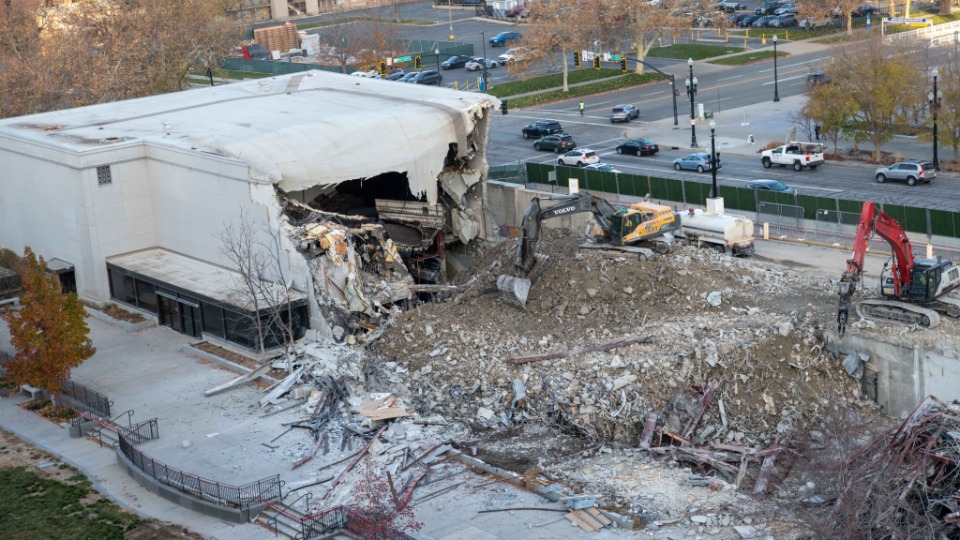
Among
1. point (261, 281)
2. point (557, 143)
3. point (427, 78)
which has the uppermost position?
point (427, 78)

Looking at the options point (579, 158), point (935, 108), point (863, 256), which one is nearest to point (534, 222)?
point (863, 256)

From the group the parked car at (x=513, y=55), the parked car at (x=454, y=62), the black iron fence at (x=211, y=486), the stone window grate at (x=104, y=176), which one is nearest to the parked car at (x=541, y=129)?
the parked car at (x=513, y=55)

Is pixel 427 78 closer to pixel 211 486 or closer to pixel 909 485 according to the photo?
pixel 211 486

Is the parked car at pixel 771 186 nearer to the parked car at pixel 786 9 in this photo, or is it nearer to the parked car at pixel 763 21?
Result: the parked car at pixel 786 9

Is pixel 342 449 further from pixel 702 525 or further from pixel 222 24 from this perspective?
pixel 222 24

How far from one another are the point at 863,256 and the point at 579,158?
35581 mm

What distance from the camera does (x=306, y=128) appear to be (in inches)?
1962

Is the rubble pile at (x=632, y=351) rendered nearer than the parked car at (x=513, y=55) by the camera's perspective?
Yes

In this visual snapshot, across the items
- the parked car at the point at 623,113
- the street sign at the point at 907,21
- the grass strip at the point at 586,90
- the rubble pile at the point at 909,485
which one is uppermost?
the street sign at the point at 907,21

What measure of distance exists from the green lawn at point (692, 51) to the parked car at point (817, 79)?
57.2ft

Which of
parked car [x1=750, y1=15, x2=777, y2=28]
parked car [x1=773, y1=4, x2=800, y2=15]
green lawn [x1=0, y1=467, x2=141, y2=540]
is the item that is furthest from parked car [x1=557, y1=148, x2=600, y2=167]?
parked car [x1=773, y1=4, x2=800, y2=15]

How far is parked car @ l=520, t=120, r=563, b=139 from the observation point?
3206 inches

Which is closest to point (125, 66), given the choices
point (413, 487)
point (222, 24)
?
point (222, 24)

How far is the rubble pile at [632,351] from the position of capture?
36.9m
